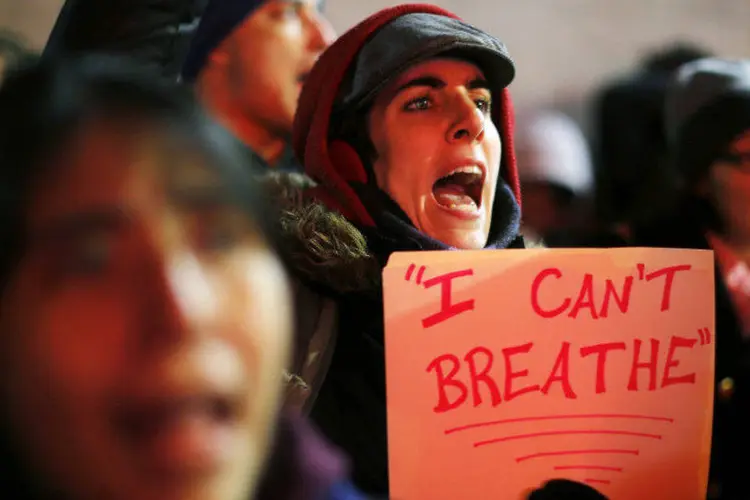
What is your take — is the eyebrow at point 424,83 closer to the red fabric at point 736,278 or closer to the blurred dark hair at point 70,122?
the blurred dark hair at point 70,122

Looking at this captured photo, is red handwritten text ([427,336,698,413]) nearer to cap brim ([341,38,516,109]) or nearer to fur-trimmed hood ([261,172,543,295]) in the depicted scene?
fur-trimmed hood ([261,172,543,295])

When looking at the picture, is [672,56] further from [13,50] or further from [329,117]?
[13,50]

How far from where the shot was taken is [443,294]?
0.60 m

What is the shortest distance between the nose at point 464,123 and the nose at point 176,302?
327 millimetres

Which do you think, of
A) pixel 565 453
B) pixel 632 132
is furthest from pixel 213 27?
pixel 632 132

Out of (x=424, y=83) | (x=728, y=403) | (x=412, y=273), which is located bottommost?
(x=728, y=403)

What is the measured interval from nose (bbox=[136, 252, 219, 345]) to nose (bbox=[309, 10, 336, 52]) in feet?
1.59

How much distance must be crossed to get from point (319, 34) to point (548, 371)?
1.50ft

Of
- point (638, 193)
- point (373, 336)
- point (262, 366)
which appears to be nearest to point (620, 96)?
point (638, 193)

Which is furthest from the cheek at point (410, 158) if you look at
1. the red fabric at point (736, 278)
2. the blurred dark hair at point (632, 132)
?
the blurred dark hair at point (632, 132)

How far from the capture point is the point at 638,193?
1560 mm

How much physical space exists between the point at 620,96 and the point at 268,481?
1370 millimetres

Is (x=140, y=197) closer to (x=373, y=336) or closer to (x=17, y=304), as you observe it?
(x=17, y=304)

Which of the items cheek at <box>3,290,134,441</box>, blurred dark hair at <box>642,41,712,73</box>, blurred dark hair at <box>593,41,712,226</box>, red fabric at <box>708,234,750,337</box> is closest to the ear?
cheek at <box>3,290,134,441</box>
